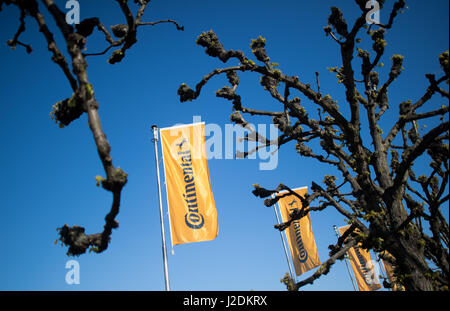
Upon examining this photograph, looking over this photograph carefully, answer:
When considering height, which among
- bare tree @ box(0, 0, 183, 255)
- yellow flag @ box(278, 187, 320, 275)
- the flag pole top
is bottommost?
bare tree @ box(0, 0, 183, 255)

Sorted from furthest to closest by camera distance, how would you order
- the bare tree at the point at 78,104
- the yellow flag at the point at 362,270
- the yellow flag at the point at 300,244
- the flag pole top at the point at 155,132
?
1. the yellow flag at the point at 362,270
2. the yellow flag at the point at 300,244
3. the flag pole top at the point at 155,132
4. the bare tree at the point at 78,104

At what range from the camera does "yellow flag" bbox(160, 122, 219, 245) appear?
29.2ft

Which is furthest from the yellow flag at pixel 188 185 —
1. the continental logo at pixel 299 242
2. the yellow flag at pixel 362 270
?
the yellow flag at pixel 362 270

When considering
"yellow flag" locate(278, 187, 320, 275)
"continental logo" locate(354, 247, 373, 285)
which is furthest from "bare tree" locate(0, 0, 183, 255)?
"continental logo" locate(354, 247, 373, 285)

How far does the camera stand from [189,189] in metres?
9.49

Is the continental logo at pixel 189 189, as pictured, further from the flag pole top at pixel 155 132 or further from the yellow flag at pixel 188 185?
the flag pole top at pixel 155 132

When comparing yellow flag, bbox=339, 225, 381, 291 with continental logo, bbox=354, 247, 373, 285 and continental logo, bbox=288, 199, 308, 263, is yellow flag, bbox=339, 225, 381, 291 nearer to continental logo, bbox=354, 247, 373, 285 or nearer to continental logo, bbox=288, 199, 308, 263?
continental logo, bbox=354, 247, 373, 285

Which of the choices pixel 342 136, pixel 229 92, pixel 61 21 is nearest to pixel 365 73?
pixel 342 136

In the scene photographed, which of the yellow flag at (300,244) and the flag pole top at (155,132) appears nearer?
the flag pole top at (155,132)

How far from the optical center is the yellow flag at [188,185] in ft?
29.2

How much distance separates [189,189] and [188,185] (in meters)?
0.14

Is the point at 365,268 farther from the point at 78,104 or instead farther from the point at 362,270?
the point at 78,104

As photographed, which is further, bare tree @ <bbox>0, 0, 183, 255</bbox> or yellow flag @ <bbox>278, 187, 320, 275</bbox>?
yellow flag @ <bbox>278, 187, 320, 275</bbox>
